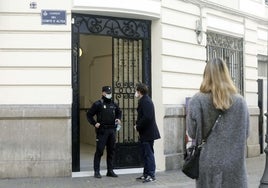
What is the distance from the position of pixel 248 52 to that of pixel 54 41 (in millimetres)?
6999

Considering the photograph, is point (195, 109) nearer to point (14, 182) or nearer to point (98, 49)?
point (14, 182)

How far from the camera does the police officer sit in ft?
34.1

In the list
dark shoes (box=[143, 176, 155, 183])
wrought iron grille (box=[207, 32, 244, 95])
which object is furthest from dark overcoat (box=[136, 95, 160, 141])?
wrought iron grille (box=[207, 32, 244, 95])

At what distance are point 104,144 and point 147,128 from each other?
3.26 ft

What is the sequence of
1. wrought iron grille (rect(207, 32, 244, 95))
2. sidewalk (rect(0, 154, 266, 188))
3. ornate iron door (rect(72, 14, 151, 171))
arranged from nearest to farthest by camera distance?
sidewalk (rect(0, 154, 266, 188))
ornate iron door (rect(72, 14, 151, 171))
wrought iron grille (rect(207, 32, 244, 95))

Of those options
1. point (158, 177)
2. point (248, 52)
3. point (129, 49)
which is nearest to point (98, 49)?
point (129, 49)

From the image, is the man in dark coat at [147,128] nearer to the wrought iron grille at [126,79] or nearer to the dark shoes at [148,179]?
the dark shoes at [148,179]

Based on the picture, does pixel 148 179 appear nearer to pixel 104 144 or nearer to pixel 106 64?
pixel 104 144

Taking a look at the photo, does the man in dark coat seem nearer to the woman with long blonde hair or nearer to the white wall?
the white wall

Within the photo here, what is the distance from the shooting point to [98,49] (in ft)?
49.4

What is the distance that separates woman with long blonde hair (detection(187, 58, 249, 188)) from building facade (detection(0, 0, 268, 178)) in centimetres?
644

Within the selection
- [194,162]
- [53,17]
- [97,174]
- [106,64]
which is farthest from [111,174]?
[194,162]

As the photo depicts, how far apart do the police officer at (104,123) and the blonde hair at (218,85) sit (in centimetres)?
623

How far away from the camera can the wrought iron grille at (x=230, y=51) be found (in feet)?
45.3
